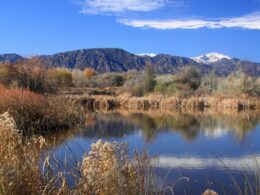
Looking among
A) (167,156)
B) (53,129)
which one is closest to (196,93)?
(53,129)

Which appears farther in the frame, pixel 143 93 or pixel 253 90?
pixel 143 93

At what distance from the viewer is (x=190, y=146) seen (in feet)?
44.8

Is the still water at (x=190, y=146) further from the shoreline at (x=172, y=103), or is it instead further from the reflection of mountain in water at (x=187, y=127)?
the shoreline at (x=172, y=103)

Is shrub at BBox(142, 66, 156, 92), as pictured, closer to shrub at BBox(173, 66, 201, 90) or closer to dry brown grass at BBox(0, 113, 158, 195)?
shrub at BBox(173, 66, 201, 90)

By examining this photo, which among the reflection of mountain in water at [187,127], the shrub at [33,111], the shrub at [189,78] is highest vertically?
the shrub at [189,78]

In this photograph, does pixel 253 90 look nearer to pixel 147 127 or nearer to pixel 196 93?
pixel 196 93

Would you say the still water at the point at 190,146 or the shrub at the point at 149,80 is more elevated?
the shrub at the point at 149,80

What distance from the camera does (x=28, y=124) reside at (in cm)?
1466

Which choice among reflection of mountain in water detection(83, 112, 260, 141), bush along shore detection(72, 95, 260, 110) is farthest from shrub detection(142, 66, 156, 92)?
reflection of mountain in water detection(83, 112, 260, 141)

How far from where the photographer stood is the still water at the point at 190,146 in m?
8.31

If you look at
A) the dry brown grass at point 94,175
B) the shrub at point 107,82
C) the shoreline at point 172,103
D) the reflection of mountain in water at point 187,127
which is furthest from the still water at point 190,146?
the shrub at point 107,82

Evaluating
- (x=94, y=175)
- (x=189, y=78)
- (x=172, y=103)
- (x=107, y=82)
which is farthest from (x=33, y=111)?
(x=107, y=82)

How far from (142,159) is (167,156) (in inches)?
277

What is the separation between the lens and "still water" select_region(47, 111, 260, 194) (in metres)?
8.31
